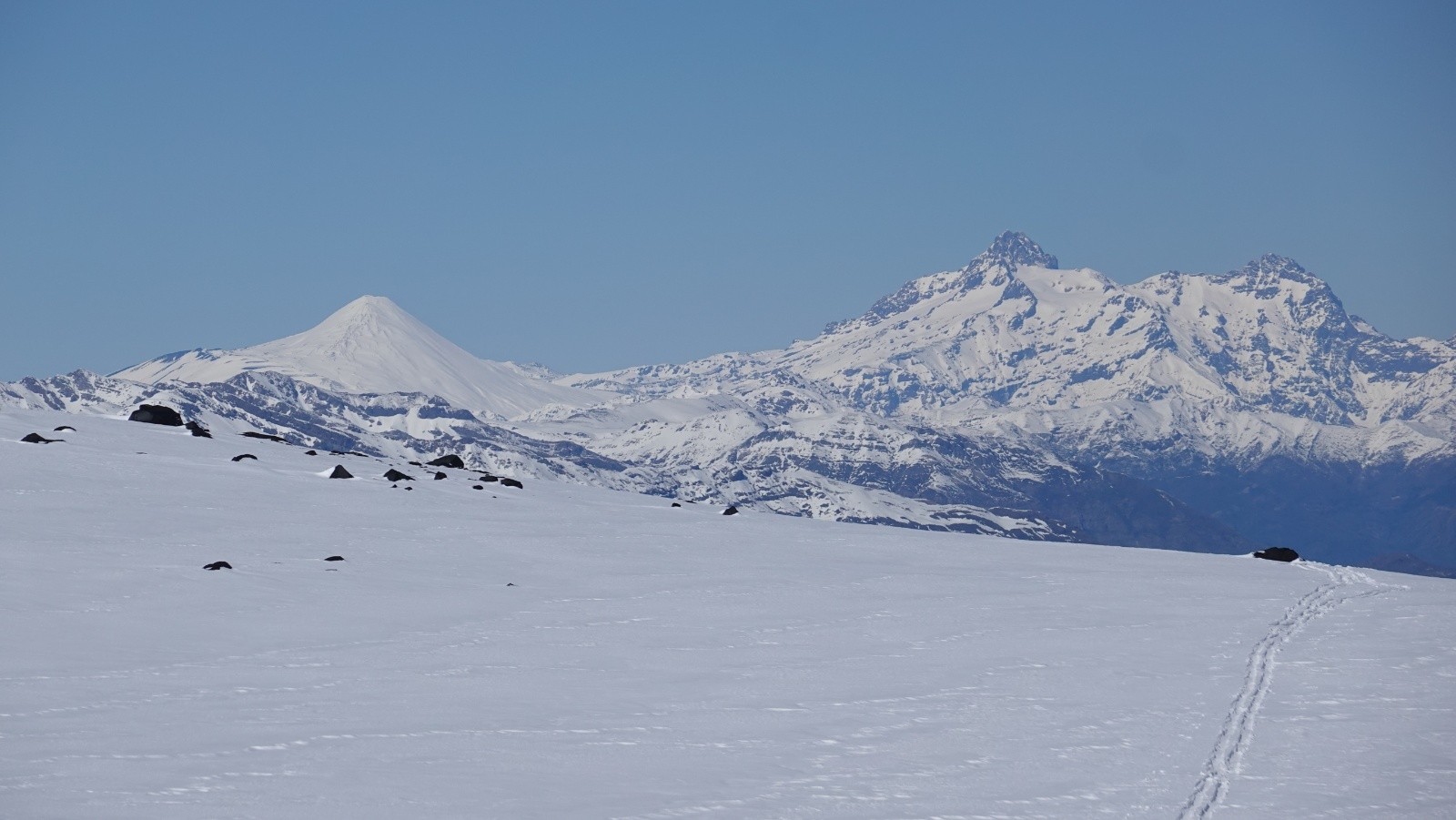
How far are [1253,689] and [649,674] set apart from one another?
10964 millimetres

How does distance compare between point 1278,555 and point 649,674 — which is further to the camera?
point 1278,555

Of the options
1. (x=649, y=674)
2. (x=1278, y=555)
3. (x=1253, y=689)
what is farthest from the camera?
(x=1278, y=555)

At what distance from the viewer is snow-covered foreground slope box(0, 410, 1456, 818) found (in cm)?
2028

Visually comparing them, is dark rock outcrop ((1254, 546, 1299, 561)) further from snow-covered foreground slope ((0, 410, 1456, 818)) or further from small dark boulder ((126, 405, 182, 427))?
small dark boulder ((126, 405, 182, 427))

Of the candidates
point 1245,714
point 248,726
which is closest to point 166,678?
point 248,726

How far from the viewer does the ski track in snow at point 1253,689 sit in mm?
20484

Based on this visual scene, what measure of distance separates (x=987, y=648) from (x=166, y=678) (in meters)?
16.0

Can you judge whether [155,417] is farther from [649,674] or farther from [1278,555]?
[1278,555]

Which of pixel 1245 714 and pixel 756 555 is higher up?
pixel 756 555

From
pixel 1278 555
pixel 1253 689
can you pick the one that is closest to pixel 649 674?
pixel 1253 689

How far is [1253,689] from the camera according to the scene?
27219 mm

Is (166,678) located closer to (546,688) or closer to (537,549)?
(546,688)

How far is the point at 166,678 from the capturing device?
25.2 meters

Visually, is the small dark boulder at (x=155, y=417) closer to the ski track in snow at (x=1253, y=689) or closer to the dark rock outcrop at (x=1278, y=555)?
the dark rock outcrop at (x=1278, y=555)
